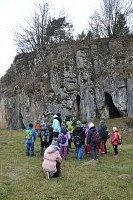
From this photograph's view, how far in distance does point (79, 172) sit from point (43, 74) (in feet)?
97.5

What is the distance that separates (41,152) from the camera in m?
26.2

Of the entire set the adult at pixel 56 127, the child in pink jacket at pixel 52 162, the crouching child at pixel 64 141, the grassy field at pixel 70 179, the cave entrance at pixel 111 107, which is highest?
the cave entrance at pixel 111 107

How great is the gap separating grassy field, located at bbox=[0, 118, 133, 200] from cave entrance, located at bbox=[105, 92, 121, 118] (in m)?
17.4

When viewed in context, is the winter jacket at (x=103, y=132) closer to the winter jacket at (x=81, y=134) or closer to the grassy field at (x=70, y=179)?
the grassy field at (x=70, y=179)

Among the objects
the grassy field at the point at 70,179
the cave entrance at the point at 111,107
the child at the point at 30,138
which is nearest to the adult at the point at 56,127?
the child at the point at 30,138

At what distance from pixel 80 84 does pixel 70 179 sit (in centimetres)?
2676

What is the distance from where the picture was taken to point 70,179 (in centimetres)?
1973

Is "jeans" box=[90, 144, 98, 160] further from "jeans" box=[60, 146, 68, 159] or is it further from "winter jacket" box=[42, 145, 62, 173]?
"winter jacket" box=[42, 145, 62, 173]

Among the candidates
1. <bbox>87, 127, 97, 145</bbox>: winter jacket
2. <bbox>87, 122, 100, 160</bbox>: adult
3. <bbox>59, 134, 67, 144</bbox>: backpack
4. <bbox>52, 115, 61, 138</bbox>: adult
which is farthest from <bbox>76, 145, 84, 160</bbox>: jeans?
<bbox>52, 115, 61, 138</bbox>: adult

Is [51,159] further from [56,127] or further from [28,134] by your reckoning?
[28,134]

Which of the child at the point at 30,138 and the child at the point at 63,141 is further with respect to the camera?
the child at the point at 30,138

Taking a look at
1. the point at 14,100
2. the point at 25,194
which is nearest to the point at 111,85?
the point at 14,100

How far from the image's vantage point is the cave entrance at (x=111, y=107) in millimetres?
44719

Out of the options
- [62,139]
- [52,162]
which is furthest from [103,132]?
[52,162]
